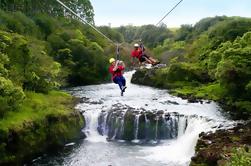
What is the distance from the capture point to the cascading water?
93.1ft

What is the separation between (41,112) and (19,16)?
1349 inches

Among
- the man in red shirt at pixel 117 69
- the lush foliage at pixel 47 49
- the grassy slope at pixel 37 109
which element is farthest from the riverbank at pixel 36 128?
the man in red shirt at pixel 117 69

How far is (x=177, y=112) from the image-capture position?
120 ft

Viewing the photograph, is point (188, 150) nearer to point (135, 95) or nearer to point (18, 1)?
point (135, 95)

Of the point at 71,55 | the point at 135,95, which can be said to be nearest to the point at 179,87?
the point at 135,95

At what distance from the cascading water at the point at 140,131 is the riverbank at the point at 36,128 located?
1.10 m

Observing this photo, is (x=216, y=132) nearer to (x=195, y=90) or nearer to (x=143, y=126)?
(x=143, y=126)

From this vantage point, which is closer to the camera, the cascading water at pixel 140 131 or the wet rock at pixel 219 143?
the wet rock at pixel 219 143

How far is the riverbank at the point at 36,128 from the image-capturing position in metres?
26.2

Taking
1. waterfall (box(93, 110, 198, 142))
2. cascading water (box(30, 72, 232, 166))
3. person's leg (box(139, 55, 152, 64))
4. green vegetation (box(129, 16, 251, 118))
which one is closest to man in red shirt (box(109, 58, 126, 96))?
person's leg (box(139, 55, 152, 64))

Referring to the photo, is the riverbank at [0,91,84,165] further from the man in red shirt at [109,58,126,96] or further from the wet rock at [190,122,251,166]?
the wet rock at [190,122,251,166]

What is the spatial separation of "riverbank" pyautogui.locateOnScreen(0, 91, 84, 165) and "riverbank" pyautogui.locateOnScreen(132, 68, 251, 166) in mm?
9997

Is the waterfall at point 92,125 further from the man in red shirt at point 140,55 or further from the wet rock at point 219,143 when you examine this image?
the man in red shirt at point 140,55

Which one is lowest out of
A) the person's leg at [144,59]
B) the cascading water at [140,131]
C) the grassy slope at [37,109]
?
the cascading water at [140,131]
